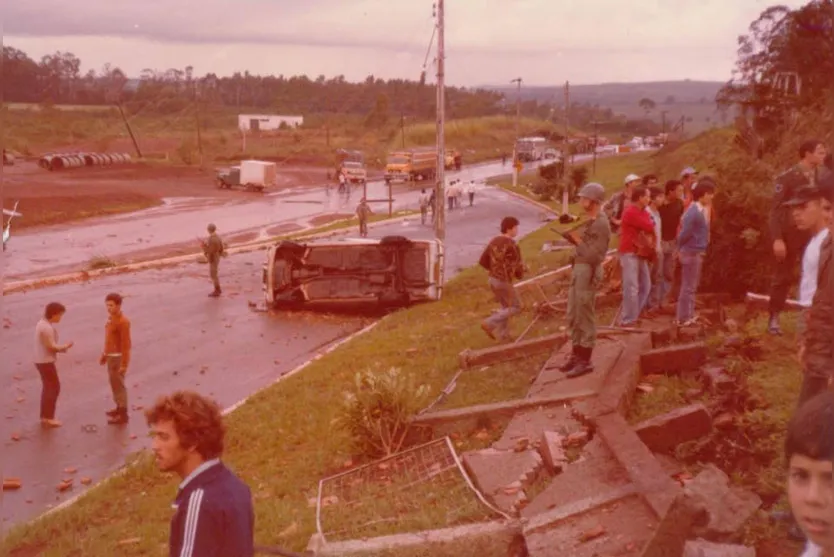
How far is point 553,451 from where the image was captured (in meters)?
6.04

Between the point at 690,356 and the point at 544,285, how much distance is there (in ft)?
21.0

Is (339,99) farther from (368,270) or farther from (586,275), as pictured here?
(586,275)

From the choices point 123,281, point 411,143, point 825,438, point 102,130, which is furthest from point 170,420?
point 102,130

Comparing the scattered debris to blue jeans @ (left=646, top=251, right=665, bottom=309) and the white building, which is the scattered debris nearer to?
blue jeans @ (left=646, top=251, right=665, bottom=309)

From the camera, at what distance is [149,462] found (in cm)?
834

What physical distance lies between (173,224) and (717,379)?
3180cm

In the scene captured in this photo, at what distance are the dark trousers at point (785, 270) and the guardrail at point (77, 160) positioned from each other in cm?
5099

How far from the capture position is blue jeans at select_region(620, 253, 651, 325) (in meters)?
8.59

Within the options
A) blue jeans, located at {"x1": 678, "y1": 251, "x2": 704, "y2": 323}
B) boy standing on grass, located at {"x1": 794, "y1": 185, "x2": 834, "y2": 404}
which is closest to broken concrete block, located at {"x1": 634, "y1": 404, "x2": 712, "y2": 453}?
boy standing on grass, located at {"x1": 794, "y1": 185, "x2": 834, "y2": 404}

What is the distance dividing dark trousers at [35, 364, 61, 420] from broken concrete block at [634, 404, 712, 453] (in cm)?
652

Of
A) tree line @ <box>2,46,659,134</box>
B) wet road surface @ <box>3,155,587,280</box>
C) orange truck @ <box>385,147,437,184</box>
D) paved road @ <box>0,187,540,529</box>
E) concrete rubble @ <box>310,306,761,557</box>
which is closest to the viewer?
concrete rubble @ <box>310,306,761,557</box>

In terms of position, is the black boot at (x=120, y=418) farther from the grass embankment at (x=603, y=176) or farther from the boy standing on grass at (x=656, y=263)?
the grass embankment at (x=603, y=176)

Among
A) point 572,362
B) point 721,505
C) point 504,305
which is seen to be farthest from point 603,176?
point 721,505

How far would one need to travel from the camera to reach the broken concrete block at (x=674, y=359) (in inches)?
292
